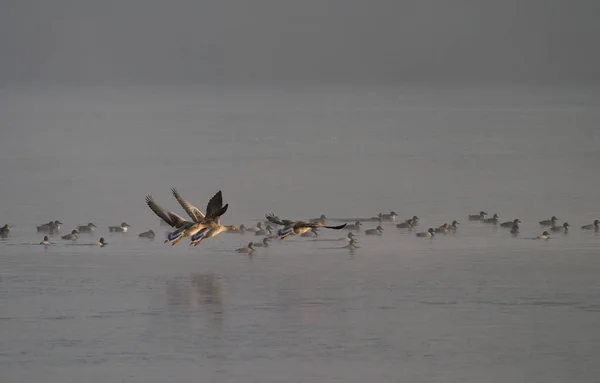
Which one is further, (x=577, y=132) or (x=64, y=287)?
(x=577, y=132)

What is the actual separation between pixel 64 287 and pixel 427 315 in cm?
582

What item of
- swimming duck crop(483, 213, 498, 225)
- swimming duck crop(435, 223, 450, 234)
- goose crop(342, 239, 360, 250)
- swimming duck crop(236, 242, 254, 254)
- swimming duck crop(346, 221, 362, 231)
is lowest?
swimming duck crop(236, 242, 254, 254)

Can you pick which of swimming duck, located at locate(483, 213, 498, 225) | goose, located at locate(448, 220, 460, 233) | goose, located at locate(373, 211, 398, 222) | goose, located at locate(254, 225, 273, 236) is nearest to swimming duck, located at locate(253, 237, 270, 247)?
goose, located at locate(254, 225, 273, 236)

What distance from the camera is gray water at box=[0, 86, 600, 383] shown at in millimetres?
19266

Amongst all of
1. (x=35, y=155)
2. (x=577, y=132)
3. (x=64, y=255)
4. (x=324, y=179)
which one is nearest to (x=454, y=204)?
(x=324, y=179)

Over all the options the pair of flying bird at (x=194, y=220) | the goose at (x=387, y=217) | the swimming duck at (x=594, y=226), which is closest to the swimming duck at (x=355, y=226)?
the goose at (x=387, y=217)

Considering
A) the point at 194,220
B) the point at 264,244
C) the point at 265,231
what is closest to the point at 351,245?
the point at 264,244

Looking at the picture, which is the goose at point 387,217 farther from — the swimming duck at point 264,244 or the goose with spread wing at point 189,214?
the goose with spread wing at point 189,214

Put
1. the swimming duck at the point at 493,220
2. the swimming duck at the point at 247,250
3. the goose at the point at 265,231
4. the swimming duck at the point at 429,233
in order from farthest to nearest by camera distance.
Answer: the swimming duck at the point at 493,220 < the goose at the point at 265,231 < the swimming duck at the point at 429,233 < the swimming duck at the point at 247,250

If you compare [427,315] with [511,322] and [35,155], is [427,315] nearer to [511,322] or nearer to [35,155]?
[511,322]

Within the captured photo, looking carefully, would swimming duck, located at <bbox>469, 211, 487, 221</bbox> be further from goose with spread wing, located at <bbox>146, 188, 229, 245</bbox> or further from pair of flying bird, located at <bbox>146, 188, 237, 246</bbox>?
goose with spread wing, located at <bbox>146, 188, 229, 245</bbox>

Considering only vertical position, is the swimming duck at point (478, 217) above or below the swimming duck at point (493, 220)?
above

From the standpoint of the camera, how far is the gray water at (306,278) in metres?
19.3

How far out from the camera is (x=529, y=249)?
90.5ft
